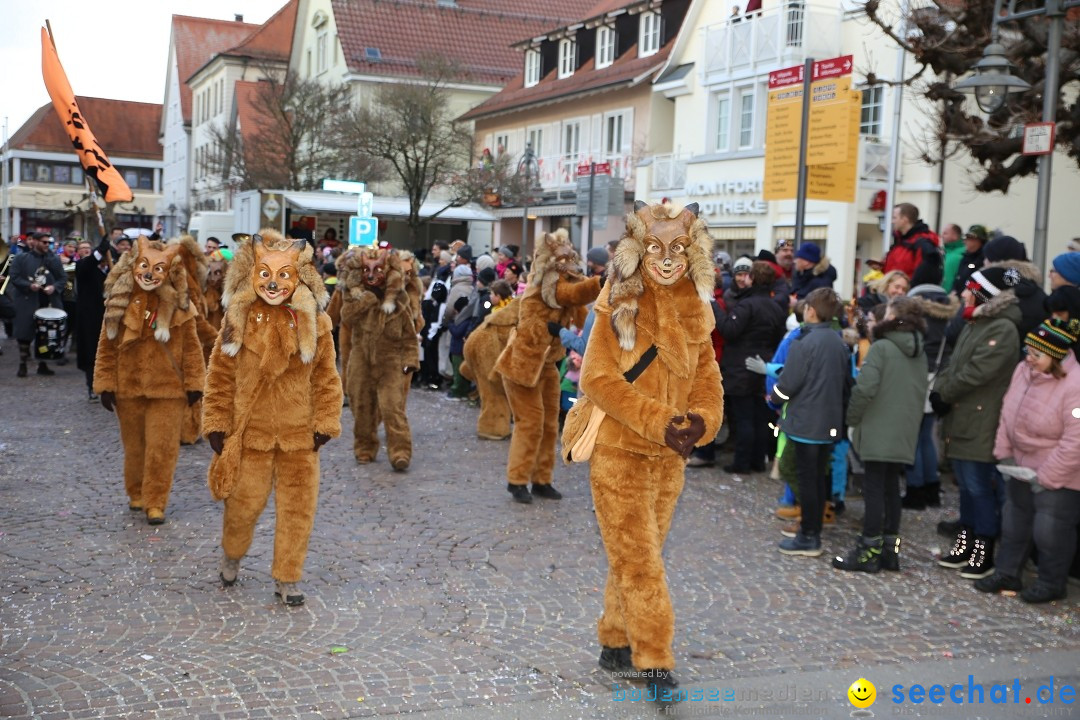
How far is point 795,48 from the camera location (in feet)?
85.9

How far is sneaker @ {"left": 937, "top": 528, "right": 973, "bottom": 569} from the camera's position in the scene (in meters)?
7.67

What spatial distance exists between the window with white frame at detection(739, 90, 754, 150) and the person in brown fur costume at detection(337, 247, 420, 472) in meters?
19.1

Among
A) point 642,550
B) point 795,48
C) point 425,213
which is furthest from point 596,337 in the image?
point 425,213

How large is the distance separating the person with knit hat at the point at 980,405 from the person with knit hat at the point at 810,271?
376 cm

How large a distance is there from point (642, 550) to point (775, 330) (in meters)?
5.99

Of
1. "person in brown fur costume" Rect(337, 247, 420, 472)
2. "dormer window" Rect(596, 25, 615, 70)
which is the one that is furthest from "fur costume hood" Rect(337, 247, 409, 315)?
"dormer window" Rect(596, 25, 615, 70)

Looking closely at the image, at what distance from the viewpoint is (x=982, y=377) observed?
7516 millimetres

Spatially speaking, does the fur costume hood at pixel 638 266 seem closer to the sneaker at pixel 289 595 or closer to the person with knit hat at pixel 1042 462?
the sneaker at pixel 289 595

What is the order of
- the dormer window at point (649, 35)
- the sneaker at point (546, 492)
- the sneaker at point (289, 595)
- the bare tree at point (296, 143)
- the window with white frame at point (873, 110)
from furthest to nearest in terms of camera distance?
the bare tree at point (296, 143) → the dormer window at point (649, 35) → the window with white frame at point (873, 110) → the sneaker at point (546, 492) → the sneaker at point (289, 595)

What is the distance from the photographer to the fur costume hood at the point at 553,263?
9.11 meters

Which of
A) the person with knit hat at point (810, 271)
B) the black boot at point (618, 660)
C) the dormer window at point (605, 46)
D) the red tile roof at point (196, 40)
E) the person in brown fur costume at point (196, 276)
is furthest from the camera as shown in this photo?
the red tile roof at point (196, 40)

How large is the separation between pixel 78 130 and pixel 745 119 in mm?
18755

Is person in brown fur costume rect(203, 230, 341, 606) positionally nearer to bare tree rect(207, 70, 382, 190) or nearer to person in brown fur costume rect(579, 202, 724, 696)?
person in brown fur costume rect(579, 202, 724, 696)

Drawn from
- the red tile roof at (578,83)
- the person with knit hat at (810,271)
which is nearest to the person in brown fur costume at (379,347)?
the person with knit hat at (810,271)
